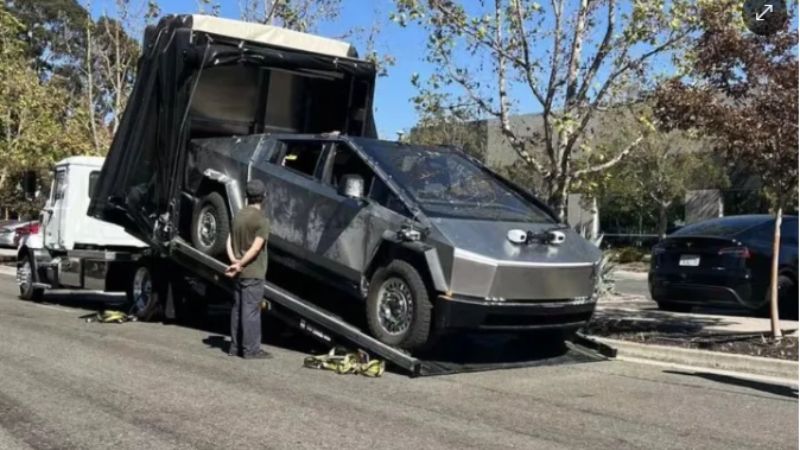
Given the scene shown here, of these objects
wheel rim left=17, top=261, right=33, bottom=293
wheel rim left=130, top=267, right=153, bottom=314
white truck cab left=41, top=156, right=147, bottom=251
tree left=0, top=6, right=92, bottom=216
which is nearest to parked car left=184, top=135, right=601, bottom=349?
wheel rim left=130, top=267, right=153, bottom=314

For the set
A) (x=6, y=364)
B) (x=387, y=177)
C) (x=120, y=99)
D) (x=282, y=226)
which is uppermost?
(x=120, y=99)

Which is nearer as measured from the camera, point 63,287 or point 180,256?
point 180,256

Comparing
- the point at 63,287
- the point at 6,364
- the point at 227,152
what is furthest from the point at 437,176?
the point at 63,287

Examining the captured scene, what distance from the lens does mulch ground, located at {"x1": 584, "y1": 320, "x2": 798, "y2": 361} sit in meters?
9.10

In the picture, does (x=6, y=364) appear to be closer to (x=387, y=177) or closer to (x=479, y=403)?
(x=387, y=177)

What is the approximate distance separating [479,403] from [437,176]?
2.73 metres

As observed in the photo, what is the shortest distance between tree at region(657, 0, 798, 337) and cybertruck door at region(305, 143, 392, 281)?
10.8 feet

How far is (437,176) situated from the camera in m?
8.80

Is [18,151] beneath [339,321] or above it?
above

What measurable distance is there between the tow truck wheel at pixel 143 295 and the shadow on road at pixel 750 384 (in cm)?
620

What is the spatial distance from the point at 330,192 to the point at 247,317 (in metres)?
1.43

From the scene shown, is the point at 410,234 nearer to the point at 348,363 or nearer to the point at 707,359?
the point at 348,363

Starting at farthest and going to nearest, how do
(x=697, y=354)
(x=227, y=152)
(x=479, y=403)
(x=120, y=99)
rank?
(x=120, y=99) < (x=227, y=152) < (x=697, y=354) < (x=479, y=403)

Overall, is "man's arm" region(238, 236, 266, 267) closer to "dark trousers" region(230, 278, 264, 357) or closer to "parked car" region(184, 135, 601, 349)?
"dark trousers" region(230, 278, 264, 357)
